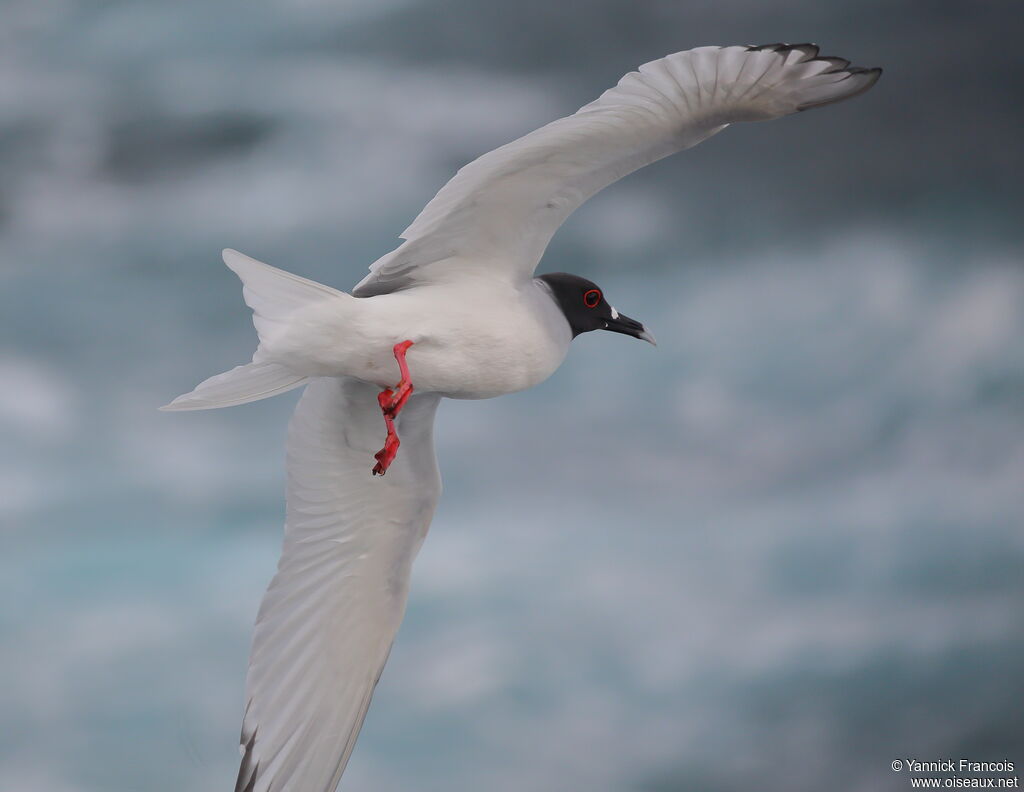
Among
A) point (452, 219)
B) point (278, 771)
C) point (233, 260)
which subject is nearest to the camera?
point (233, 260)

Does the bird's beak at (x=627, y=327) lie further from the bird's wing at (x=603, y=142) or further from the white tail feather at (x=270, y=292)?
the white tail feather at (x=270, y=292)

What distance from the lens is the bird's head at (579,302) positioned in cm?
609

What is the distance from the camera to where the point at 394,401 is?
522 centimetres

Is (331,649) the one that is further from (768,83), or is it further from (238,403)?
(768,83)

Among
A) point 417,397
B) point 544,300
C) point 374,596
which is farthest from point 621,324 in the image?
point 374,596

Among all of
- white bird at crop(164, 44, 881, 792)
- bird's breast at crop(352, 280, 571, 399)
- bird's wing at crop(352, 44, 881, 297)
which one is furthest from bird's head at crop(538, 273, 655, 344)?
bird's wing at crop(352, 44, 881, 297)

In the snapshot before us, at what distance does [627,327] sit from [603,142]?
1.28m

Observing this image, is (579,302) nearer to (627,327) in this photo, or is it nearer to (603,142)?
(627,327)

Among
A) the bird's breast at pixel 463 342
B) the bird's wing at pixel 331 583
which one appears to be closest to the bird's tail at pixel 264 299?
the bird's breast at pixel 463 342

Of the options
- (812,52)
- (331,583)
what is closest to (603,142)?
(812,52)

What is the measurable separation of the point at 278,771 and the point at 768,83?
376 centimetres

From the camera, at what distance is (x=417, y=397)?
6242 millimetres

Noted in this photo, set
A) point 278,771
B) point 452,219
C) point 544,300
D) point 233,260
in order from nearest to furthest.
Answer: point 233,260
point 452,219
point 544,300
point 278,771

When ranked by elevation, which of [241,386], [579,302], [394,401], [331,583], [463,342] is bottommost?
[331,583]
